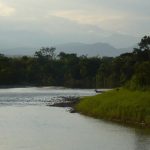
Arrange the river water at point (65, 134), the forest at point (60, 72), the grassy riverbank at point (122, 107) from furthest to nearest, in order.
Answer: the forest at point (60, 72)
the grassy riverbank at point (122, 107)
the river water at point (65, 134)

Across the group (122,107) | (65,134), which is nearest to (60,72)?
(122,107)

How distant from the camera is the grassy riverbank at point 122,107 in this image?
159ft

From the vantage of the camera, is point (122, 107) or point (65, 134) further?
point (122, 107)

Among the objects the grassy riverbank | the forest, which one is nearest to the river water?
the grassy riverbank

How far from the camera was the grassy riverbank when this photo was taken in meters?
48.4

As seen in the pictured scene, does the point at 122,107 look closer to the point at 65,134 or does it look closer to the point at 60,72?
the point at 65,134

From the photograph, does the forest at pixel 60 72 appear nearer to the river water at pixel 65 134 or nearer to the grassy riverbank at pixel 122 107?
the grassy riverbank at pixel 122 107

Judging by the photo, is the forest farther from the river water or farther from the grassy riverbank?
the river water

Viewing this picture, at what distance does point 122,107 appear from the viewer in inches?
2003

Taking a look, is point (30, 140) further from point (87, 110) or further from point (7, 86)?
point (7, 86)

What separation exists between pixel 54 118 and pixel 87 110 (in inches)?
240

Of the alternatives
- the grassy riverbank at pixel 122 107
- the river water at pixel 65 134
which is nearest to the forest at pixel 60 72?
the grassy riverbank at pixel 122 107

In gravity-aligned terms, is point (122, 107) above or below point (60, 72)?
below

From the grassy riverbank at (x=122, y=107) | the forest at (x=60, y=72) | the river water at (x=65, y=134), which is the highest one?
the forest at (x=60, y=72)
